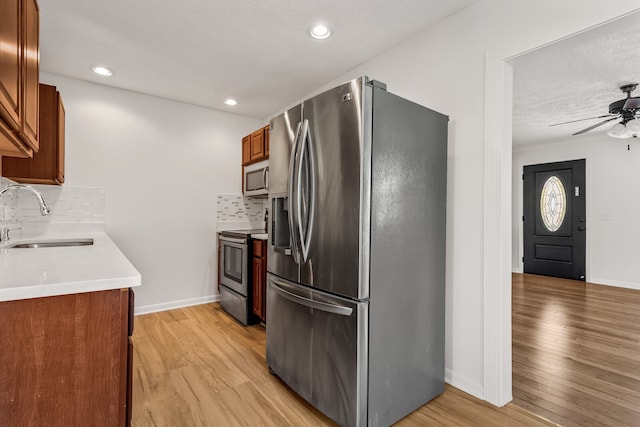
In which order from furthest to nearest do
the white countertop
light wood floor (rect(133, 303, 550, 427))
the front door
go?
1. the front door
2. light wood floor (rect(133, 303, 550, 427))
3. the white countertop

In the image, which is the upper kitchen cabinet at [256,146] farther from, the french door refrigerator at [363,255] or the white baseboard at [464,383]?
the white baseboard at [464,383]

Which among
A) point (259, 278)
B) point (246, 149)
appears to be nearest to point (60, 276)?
point (259, 278)

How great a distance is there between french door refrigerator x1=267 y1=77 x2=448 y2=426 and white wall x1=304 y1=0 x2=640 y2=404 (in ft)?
0.44

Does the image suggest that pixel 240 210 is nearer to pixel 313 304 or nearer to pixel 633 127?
pixel 313 304

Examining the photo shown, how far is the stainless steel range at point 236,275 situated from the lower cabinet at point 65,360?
2.09m

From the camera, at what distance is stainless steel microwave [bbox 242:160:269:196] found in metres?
3.62

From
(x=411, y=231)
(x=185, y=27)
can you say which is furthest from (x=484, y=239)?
(x=185, y=27)

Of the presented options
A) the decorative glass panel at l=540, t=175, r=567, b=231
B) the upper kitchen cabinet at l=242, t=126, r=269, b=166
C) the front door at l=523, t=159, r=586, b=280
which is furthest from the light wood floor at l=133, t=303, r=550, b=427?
the decorative glass panel at l=540, t=175, r=567, b=231

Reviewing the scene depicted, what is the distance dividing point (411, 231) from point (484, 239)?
499mm

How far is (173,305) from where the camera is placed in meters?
3.75

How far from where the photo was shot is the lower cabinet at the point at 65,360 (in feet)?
3.07

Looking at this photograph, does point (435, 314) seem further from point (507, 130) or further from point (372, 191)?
point (507, 130)

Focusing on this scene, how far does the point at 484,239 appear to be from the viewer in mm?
1930

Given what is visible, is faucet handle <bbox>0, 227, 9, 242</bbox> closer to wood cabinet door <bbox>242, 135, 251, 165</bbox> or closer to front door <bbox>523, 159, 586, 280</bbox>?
wood cabinet door <bbox>242, 135, 251, 165</bbox>
